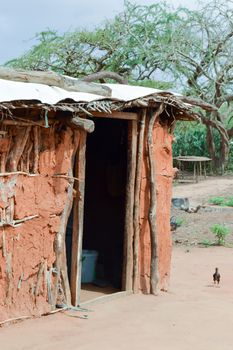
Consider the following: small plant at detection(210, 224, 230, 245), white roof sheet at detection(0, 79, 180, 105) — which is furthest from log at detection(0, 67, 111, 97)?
small plant at detection(210, 224, 230, 245)

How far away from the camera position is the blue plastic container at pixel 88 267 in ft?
29.3

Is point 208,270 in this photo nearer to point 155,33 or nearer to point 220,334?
point 220,334

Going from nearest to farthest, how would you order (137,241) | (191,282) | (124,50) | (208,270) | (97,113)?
(97,113) → (137,241) → (191,282) → (208,270) → (124,50)

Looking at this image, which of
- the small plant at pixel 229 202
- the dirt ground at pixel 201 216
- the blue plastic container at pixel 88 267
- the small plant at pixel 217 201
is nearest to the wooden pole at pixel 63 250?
the blue plastic container at pixel 88 267

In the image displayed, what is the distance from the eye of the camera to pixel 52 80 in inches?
277

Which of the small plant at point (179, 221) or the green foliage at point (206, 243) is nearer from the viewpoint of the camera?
the green foliage at point (206, 243)

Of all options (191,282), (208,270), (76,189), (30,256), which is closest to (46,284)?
(30,256)

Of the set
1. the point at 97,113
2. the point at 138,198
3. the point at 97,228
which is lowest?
the point at 97,228

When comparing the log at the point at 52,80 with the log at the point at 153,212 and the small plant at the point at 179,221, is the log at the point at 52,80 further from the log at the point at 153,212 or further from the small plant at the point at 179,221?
the small plant at the point at 179,221

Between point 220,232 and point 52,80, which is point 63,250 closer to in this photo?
point 52,80

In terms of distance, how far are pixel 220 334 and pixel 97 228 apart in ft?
12.1

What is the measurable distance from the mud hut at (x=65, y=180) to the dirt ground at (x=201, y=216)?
6055 mm

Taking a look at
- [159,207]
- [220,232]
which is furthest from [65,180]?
[220,232]

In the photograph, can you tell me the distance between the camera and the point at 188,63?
25.0 metres
